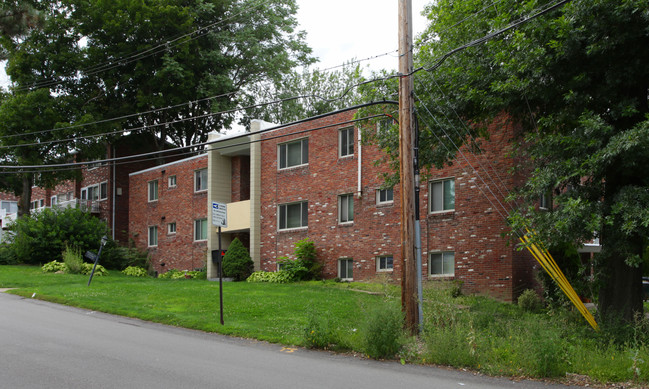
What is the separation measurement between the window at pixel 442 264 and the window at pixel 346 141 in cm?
582

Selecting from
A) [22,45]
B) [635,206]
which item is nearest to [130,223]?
[22,45]

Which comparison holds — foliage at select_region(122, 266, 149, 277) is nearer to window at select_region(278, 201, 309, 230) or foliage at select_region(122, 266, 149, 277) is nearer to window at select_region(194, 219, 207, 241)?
window at select_region(194, 219, 207, 241)

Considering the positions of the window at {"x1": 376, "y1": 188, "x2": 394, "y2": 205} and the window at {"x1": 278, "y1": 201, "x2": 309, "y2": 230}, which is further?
the window at {"x1": 278, "y1": 201, "x2": 309, "y2": 230}

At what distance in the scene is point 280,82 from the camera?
1690 inches

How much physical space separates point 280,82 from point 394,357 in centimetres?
3438

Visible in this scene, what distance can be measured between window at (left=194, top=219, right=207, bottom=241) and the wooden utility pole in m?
20.8

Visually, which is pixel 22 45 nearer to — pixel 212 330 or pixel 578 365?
pixel 212 330

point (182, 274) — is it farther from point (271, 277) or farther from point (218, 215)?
point (218, 215)

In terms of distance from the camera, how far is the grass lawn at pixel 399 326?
9.48m

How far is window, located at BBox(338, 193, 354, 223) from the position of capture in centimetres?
2381

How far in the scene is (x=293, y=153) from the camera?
26.6 metres

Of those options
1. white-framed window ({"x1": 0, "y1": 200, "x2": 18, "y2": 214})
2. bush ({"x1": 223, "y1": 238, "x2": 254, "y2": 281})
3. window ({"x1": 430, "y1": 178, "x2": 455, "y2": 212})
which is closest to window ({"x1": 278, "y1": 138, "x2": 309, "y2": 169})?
bush ({"x1": 223, "y1": 238, "x2": 254, "y2": 281})

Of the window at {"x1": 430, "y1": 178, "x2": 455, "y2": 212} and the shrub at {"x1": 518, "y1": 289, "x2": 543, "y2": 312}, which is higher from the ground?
the window at {"x1": 430, "y1": 178, "x2": 455, "y2": 212}

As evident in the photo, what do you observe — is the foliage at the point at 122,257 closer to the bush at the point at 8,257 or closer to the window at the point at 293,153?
the bush at the point at 8,257
